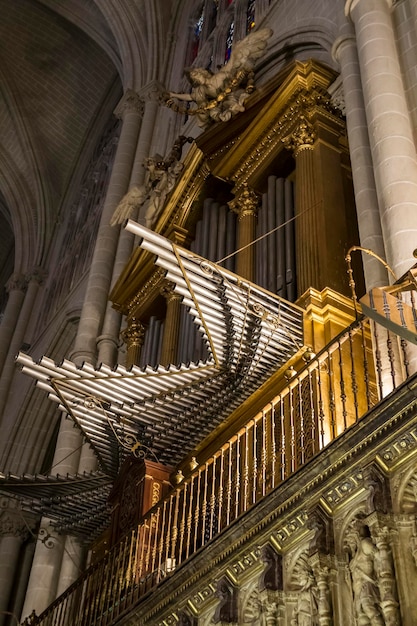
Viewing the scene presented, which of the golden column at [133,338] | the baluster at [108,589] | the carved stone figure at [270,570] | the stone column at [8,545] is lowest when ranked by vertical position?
the carved stone figure at [270,570]

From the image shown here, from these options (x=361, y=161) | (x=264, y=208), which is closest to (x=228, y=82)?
(x=264, y=208)

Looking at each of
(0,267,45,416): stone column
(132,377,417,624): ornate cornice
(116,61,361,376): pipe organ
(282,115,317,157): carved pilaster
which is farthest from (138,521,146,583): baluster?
(0,267,45,416): stone column

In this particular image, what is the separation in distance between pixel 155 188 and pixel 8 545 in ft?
24.4

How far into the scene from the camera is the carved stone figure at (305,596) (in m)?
5.30

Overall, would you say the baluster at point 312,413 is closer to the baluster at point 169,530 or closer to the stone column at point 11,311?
the baluster at point 169,530

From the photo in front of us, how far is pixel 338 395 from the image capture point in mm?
7379

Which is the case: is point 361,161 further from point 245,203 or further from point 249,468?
point 249,468

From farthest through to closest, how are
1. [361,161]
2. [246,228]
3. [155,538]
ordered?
[246,228] < [361,161] < [155,538]

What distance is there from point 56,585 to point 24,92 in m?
16.2

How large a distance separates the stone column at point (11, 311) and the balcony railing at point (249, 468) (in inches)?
536

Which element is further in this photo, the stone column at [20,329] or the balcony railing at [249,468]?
the stone column at [20,329]

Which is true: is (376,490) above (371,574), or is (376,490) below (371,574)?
above

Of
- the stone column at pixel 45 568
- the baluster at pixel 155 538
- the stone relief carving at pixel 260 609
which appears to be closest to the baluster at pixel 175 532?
the baluster at pixel 155 538

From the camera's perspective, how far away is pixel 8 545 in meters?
16.2
